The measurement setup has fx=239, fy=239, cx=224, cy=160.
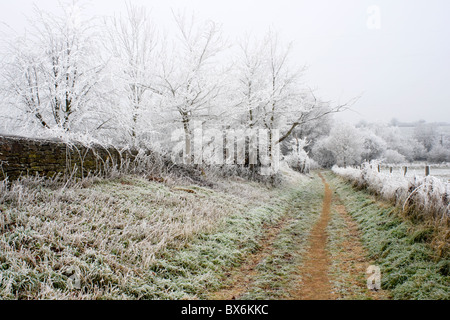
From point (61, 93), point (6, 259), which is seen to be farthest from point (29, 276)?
point (61, 93)

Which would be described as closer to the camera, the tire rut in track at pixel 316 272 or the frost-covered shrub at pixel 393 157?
the tire rut in track at pixel 316 272

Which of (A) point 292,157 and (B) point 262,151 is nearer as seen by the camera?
(B) point 262,151

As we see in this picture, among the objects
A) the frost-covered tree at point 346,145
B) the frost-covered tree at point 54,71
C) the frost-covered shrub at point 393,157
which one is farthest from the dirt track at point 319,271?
the frost-covered shrub at point 393,157

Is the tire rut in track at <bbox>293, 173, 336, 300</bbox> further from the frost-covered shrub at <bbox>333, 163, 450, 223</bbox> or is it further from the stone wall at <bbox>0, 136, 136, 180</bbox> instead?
the stone wall at <bbox>0, 136, 136, 180</bbox>

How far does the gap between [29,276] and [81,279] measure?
0.56 meters

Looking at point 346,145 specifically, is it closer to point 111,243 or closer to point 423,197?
point 423,197

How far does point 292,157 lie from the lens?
3288 cm

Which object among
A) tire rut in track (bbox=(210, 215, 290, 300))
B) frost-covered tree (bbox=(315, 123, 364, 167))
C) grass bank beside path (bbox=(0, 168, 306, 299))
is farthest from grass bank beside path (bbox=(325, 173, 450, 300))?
frost-covered tree (bbox=(315, 123, 364, 167))

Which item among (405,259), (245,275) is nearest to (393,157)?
(405,259)

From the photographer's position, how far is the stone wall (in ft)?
17.0

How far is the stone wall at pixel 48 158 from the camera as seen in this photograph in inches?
204

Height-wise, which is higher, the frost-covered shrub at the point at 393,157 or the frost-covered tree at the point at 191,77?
the frost-covered tree at the point at 191,77

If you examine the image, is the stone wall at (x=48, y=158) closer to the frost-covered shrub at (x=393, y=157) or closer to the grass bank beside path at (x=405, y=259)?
the grass bank beside path at (x=405, y=259)

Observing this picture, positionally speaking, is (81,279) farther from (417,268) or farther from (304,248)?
(417,268)
